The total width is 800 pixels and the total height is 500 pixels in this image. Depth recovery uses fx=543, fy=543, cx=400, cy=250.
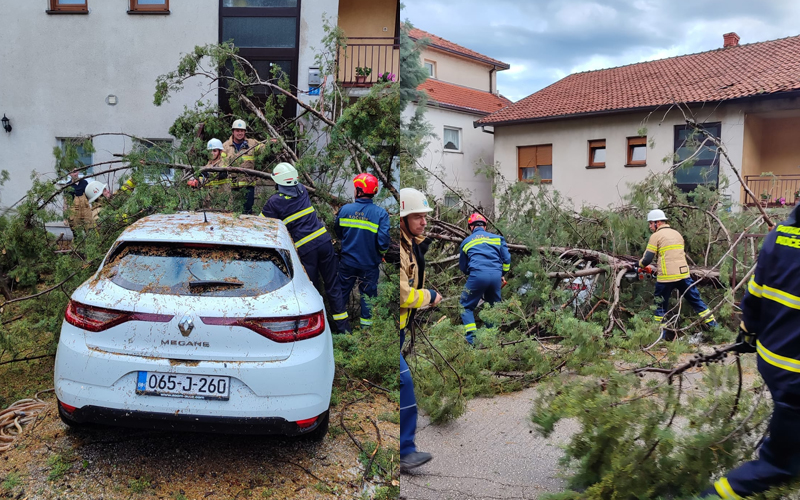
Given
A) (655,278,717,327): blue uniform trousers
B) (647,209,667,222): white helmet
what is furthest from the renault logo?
(647,209,667,222): white helmet

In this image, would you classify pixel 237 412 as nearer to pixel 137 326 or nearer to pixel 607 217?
pixel 137 326

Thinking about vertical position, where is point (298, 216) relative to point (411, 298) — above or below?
above

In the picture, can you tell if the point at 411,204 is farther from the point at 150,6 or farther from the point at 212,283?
the point at 150,6

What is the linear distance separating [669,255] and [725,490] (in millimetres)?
5023

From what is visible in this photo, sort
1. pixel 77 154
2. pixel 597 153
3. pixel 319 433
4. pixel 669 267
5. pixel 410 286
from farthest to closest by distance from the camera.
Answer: pixel 597 153, pixel 669 267, pixel 77 154, pixel 319 433, pixel 410 286

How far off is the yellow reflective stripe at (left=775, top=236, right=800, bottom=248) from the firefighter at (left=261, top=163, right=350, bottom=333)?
13.2ft

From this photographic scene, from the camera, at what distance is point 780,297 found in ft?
7.04

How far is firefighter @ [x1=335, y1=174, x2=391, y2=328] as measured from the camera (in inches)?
215

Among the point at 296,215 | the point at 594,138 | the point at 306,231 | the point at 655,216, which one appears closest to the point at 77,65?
the point at 296,215

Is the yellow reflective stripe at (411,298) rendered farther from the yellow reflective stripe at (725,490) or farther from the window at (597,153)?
the window at (597,153)

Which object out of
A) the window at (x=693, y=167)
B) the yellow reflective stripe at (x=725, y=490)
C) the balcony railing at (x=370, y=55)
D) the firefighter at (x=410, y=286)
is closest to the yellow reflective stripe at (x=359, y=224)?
the firefighter at (x=410, y=286)

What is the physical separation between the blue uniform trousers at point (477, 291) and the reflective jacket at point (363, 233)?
1.06 meters

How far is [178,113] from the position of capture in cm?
741

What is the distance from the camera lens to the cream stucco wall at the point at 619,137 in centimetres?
1275
